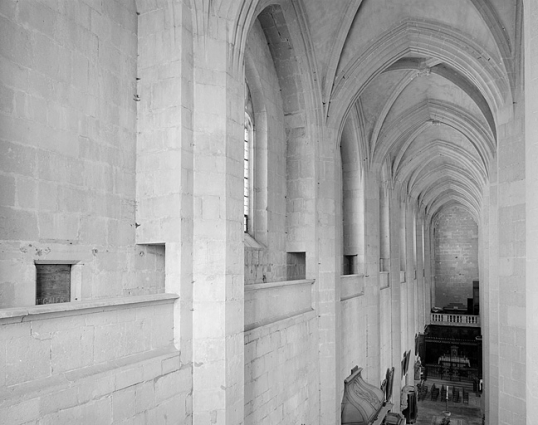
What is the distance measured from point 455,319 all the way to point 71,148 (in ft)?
101

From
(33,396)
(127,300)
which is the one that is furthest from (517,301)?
(33,396)

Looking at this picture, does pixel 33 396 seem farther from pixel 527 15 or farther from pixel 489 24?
pixel 489 24

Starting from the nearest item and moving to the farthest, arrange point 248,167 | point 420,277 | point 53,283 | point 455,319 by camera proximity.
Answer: point 53,283
point 248,167
point 420,277
point 455,319

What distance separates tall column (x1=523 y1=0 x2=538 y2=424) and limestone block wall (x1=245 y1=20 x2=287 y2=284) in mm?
5362

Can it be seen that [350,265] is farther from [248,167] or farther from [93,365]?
[93,365]

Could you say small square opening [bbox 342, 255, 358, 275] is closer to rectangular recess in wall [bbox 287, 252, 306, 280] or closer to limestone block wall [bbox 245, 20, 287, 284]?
rectangular recess in wall [bbox 287, 252, 306, 280]

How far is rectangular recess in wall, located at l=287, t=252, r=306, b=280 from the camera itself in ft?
34.8

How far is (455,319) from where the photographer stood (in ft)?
105

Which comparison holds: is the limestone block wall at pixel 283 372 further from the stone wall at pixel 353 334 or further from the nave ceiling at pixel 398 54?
the nave ceiling at pixel 398 54

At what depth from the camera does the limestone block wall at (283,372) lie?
770 cm

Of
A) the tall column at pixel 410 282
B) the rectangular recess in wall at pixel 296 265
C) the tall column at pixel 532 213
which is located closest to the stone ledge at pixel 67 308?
the tall column at pixel 532 213

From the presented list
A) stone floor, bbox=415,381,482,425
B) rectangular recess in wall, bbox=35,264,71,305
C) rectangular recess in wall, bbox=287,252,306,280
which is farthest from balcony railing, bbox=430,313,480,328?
rectangular recess in wall, bbox=35,264,71,305

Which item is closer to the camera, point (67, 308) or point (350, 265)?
point (67, 308)

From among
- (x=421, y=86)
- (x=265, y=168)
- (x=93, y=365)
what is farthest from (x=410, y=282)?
(x=93, y=365)
